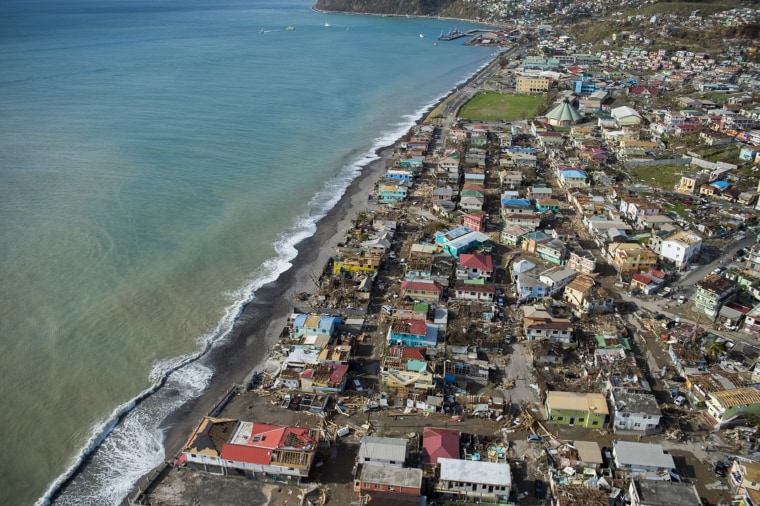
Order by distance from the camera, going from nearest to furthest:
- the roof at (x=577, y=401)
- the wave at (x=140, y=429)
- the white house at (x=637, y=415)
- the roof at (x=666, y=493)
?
the roof at (x=666, y=493) < the wave at (x=140, y=429) < the white house at (x=637, y=415) < the roof at (x=577, y=401)

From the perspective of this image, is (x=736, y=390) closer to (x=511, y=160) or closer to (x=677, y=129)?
(x=511, y=160)

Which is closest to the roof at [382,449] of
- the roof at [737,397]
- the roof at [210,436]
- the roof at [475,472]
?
the roof at [475,472]

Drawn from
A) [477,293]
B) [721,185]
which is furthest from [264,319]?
A: [721,185]

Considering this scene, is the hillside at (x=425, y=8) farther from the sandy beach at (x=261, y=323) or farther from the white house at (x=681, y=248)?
the white house at (x=681, y=248)

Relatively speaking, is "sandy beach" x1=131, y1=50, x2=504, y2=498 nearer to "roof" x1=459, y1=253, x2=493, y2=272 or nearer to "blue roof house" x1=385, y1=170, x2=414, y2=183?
"blue roof house" x1=385, y1=170, x2=414, y2=183

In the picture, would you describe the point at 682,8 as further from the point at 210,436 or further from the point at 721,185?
the point at 210,436

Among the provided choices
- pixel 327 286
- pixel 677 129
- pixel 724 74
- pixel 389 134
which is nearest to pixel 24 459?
pixel 327 286

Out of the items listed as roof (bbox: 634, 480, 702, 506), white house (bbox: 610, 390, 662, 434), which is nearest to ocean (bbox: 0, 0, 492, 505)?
roof (bbox: 634, 480, 702, 506)
